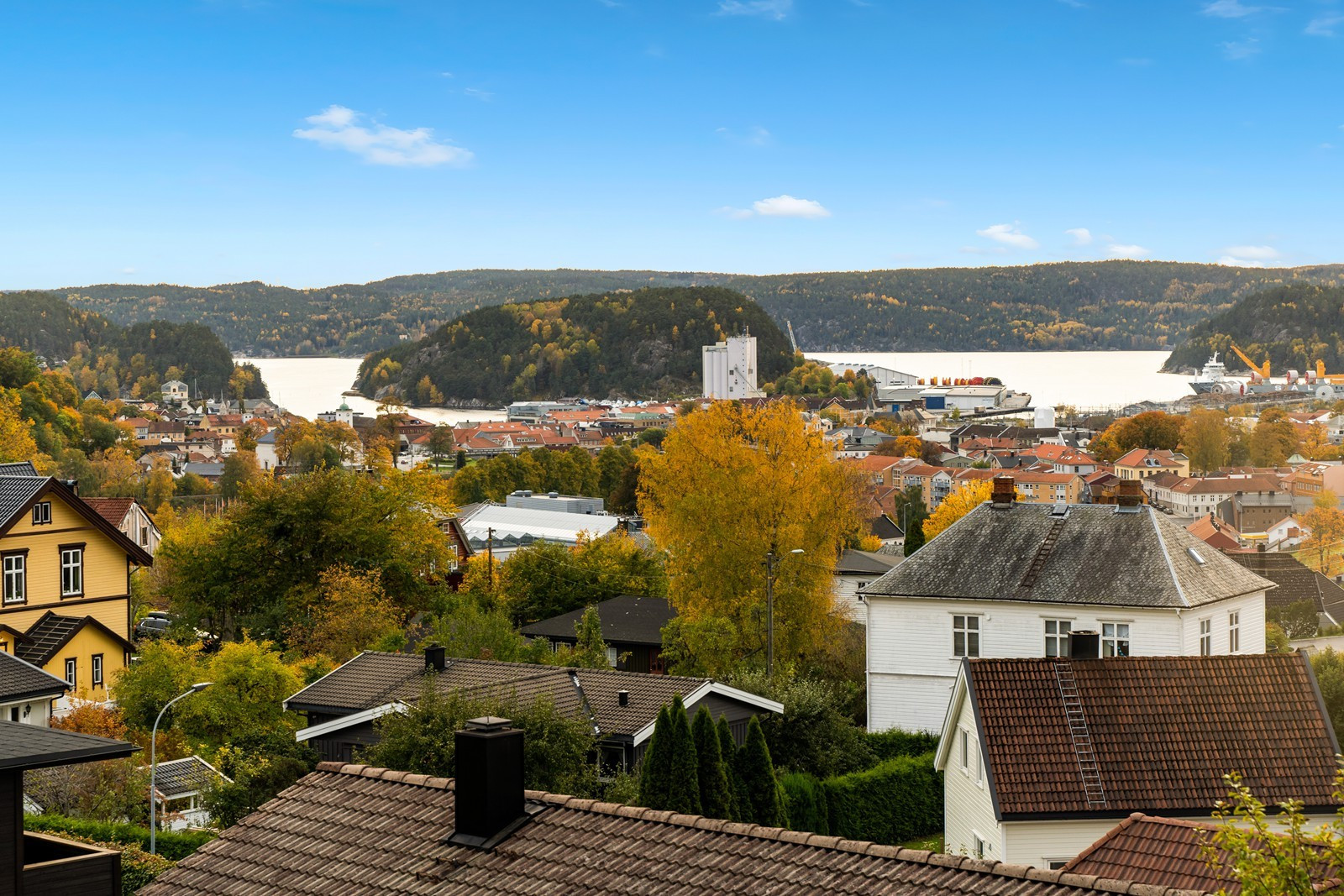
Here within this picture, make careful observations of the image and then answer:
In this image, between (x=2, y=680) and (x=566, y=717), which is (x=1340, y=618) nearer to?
(x=566, y=717)

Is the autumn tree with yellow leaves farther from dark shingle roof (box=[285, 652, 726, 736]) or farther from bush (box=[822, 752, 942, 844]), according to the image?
bush (box=[822, 752, 942, 844])

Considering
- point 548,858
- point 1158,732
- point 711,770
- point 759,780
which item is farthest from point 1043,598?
point 548,858

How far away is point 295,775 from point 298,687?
6.57 metres

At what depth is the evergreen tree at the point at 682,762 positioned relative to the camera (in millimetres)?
19516

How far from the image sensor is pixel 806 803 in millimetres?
24469

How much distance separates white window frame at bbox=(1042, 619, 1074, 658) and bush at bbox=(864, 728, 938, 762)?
320cm

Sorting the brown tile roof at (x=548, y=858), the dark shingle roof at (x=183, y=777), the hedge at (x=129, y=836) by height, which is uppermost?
the brown tile roof at (x=548, y=858)

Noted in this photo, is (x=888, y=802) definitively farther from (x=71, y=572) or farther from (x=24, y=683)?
(x=71, y=572)

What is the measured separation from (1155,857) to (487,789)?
7.04 m

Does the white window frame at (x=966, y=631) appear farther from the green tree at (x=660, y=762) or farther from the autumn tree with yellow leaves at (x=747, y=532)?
the green tree at (x=660, y=762)

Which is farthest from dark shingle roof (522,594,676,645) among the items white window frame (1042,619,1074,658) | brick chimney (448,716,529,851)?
brick chimney (448,716,529,851)

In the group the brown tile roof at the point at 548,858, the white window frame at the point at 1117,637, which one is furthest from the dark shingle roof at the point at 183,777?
the white window frame at the point at 1117,637

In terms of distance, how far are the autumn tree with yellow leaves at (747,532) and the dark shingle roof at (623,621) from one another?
10.6 ft

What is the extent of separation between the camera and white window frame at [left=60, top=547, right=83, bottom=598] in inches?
1300
